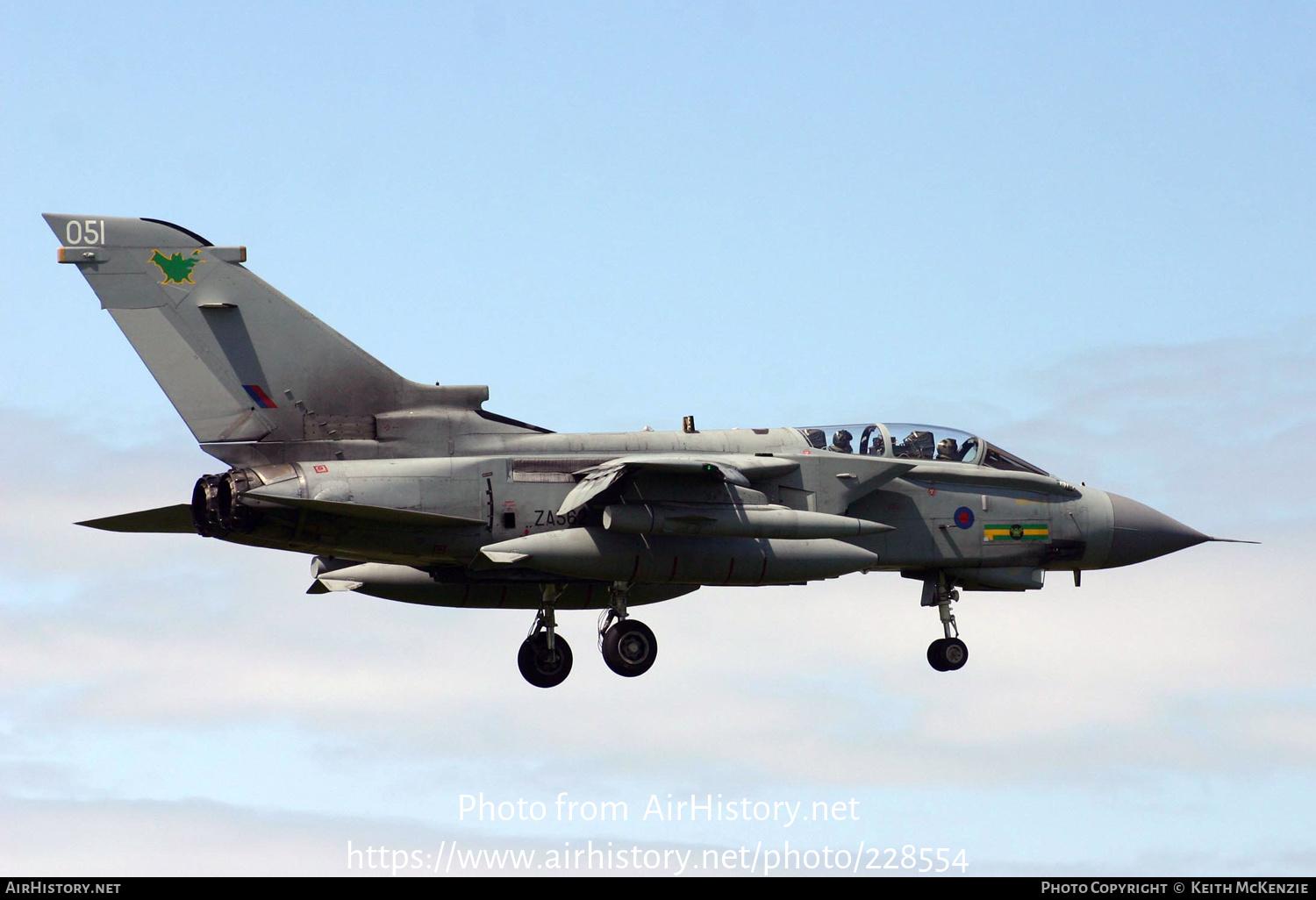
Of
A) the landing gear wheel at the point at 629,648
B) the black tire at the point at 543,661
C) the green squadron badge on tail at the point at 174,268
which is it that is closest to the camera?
the green squadron badge on tail at the point at 174,268

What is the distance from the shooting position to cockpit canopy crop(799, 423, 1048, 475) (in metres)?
29.5

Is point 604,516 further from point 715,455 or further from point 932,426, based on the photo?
point 932,426

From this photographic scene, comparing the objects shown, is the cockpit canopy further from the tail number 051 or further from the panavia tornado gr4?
the tail number 051

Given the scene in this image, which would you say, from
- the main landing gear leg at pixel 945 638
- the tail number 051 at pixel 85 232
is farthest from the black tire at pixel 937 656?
the tail number 051 at pixel 85 232

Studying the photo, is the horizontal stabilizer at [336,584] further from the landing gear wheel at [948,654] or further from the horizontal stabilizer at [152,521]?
the landing gear wheel at [948,654]

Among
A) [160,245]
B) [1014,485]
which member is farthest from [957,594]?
[160,245]

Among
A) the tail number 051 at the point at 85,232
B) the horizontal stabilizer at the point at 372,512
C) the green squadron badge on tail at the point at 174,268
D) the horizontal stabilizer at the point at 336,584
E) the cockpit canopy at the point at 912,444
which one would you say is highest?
the tail number 051 at the point at 85,232

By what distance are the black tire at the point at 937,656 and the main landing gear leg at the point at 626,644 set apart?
14.6ft

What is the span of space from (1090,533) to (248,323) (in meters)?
13.0

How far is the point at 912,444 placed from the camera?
1182 inches

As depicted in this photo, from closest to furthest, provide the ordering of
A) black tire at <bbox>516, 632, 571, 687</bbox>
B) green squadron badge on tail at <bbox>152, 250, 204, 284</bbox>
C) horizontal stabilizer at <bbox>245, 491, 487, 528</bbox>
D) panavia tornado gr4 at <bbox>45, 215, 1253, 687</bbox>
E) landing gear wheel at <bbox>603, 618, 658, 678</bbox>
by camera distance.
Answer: horizontal stabilizer at <bbox>245, 491, 487, 528</bbox>
panavia tornado gr4 at <bbox>45, 215, 1253, 687</bbox>
green squadron badge on tail at <bbox>152, 250, 204, 284</bbox>
landing gear wheel at <bbox>603, 618, 658, 678</bbox>
black tire at <bbox>516, 632, 571, 687</bbox>

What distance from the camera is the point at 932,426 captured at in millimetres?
30484

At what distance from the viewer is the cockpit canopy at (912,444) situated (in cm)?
2953

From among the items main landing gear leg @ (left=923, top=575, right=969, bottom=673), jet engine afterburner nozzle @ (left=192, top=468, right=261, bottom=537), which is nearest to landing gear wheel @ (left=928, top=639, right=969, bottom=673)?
main landing gear leg @ (left=923, top=575, right=969, bottom=673)
